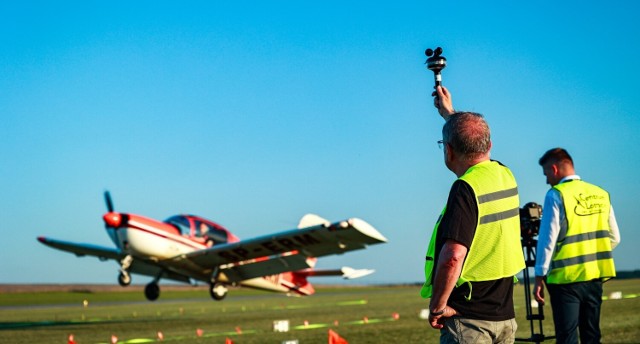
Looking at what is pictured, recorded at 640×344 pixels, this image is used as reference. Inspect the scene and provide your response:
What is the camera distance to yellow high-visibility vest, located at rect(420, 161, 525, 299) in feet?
11.3

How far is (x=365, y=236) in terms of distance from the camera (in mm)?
21188

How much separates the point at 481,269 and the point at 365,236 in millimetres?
17758

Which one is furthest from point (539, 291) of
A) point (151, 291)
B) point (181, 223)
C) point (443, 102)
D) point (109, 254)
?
point (109, 254)

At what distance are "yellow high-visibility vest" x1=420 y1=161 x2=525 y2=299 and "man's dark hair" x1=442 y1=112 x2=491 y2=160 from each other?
0.07 m

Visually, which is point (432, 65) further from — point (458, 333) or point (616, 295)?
point (616, 295)

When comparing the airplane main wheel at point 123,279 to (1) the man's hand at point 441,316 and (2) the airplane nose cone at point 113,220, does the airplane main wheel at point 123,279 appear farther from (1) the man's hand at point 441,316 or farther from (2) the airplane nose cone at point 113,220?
(1) the man's hand at point 441,316

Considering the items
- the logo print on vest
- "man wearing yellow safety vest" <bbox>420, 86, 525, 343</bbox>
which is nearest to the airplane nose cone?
the logo print on vest

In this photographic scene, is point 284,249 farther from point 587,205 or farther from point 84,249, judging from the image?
point 587,205

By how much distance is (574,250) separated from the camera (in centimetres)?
616

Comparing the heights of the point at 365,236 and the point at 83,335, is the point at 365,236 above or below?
above

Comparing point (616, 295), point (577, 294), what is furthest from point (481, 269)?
point (616, 295)

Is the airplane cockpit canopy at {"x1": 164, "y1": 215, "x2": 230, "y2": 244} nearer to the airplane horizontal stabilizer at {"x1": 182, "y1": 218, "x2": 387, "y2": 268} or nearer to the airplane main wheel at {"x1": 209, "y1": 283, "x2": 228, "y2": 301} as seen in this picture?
the airplane horizontal stabilizer at {"x1": 182, "y1": 218, "x2": 387, "y2": 268}

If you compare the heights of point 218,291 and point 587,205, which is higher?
point 218,291

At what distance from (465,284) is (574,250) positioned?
2999mm
